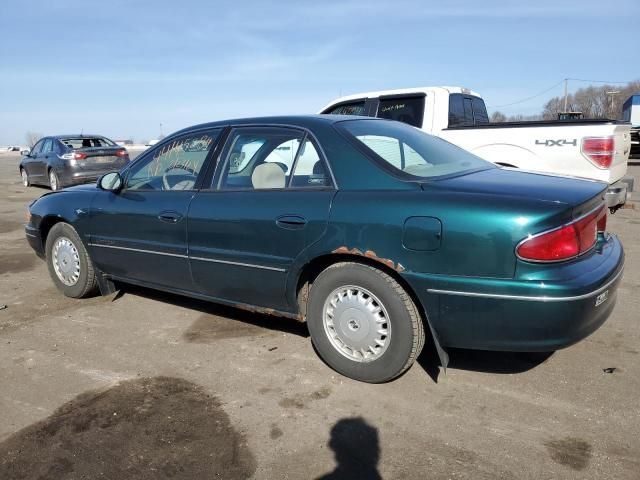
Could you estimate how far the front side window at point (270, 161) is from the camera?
132 inches

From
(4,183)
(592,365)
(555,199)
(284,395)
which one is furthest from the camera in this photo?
(4,183)

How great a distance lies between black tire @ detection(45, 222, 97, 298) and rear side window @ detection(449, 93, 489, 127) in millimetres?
5086

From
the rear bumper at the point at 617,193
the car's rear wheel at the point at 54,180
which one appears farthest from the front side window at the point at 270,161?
the car's rear wheel at the point at 54,180

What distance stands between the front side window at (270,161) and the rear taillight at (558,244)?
1243mm

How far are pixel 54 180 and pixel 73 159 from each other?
1026 mm

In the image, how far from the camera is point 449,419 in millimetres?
2779

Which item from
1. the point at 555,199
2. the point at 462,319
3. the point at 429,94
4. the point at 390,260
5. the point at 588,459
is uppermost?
the point at 429,94

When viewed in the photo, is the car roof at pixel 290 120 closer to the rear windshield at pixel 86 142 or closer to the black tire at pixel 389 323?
the black tire at pixel 389 323

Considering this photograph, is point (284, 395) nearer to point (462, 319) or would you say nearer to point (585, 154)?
point (462, 319)

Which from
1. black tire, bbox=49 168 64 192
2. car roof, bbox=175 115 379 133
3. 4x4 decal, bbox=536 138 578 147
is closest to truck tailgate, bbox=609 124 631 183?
4x4 decal, bbox=536 138 578 147

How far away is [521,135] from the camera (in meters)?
6.33

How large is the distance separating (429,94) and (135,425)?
240 inches

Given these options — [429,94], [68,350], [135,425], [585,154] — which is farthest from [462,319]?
[429,94]

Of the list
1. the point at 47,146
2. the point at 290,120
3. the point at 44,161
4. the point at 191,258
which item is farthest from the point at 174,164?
the point at 47,146
